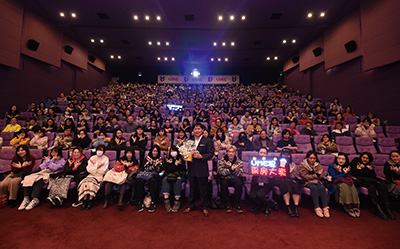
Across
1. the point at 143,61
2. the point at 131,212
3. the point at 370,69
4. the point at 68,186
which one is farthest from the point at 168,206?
the point at 143,61

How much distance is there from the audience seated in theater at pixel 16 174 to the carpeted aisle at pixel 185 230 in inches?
7.0

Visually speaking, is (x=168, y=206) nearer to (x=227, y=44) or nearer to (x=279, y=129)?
(x=279, y=129)

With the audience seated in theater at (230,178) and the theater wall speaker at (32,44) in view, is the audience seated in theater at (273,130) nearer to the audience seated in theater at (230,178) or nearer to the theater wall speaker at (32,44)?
the audience seated in theater at (230,178)

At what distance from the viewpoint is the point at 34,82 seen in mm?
7957

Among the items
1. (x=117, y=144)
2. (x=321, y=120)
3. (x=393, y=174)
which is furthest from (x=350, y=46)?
(x=117, y=144)

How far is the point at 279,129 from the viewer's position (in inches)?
192

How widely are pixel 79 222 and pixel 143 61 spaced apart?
13.7 meters

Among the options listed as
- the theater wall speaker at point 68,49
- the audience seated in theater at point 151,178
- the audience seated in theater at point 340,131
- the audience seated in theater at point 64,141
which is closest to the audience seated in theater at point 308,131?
the audience seated in theater at point 340,131

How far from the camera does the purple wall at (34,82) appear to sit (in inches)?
267

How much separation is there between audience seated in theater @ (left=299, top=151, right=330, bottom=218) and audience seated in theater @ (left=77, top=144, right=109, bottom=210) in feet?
11.3

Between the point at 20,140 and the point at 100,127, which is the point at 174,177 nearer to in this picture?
the point at 100,127

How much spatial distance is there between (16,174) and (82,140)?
134 cm

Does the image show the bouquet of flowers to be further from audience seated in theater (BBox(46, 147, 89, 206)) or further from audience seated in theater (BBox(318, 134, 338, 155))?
audience seated in theater (BBox(318, 134, 338, 155))

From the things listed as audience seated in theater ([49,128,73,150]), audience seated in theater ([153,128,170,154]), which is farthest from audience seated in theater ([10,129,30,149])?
audience seated in theater ([153,128,170,154])
